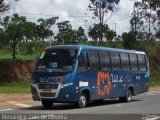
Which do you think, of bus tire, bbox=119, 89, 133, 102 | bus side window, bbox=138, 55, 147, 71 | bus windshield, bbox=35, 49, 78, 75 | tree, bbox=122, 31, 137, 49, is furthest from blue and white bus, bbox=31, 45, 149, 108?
tree, bbox=122, 31, 137, 49

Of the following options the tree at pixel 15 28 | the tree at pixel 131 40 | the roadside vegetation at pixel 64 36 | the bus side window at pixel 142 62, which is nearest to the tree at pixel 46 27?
the roadside vegetation at pixel 64 36

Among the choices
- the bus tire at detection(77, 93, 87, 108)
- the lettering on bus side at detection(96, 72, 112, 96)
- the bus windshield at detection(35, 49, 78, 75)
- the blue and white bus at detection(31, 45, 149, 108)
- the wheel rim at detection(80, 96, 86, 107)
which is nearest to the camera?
the blue and white bus at detection(31, 45, 149, 108)

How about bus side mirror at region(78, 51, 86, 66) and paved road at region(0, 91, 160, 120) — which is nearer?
paved road at region(0, 91, 160, 120)

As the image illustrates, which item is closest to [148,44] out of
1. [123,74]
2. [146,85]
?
[146,85]

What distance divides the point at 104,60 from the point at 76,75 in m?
3.07

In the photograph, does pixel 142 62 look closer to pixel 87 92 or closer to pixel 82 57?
pixel 87 92

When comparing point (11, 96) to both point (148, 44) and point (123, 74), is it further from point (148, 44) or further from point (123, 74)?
point (148, 44)

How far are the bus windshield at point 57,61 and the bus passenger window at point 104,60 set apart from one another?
2.44 m

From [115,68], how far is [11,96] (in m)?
6.83

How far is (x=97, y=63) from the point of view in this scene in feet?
73.6

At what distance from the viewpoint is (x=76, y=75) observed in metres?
20.5

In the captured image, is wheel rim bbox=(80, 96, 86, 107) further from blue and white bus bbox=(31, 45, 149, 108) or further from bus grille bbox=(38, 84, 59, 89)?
bus grille bbox=(38, 84, 59, 89)

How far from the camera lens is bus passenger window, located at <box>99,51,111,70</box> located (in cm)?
2294

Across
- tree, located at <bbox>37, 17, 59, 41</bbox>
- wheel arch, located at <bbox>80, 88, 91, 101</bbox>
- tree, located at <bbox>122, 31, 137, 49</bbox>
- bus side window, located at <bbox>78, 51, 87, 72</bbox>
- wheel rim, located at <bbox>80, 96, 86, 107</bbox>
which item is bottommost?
wheel rim, located at <bbox>80, 96, 86, 107</bbox>
